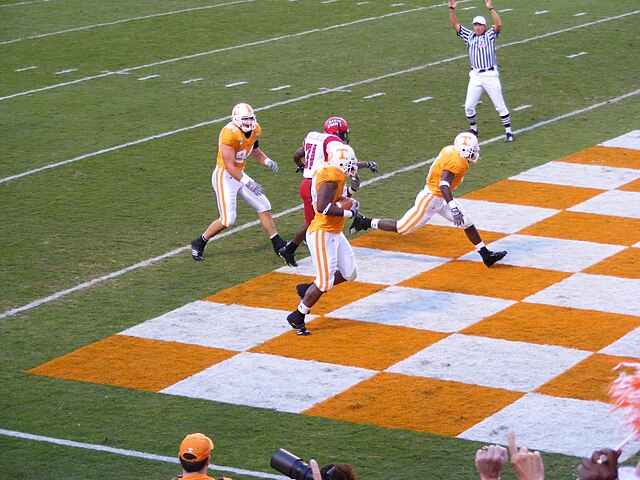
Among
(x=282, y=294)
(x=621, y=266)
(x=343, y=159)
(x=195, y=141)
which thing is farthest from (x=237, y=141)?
(x=195, y=141)

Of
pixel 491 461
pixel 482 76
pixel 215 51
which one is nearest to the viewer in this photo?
pixel 491 461

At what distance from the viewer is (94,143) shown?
16.9 meters

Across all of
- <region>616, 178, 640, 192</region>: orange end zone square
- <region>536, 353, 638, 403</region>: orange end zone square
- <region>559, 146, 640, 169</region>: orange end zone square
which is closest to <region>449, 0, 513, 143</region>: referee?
<region>559, 146, 640, 169</region>: orange end zone square

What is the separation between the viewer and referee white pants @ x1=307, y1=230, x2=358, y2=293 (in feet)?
34.2

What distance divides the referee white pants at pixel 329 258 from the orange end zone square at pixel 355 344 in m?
0.39

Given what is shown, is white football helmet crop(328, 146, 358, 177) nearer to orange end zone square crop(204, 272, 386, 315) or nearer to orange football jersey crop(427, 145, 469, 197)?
orange end zone square crop(204, 272, 386, 315)

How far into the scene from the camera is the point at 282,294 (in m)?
11.5

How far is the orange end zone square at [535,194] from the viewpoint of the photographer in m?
14.1

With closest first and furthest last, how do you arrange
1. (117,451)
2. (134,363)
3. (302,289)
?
(117,451) < (134,363) < (302,289)

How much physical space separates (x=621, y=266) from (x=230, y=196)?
149 inches

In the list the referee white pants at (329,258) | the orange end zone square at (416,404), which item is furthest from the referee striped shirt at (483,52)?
the orange end zone square at (416,404)

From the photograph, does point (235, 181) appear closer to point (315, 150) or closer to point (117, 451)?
point (315, 150)

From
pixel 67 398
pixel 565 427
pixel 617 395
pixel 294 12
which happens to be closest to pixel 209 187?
pixel 67 398

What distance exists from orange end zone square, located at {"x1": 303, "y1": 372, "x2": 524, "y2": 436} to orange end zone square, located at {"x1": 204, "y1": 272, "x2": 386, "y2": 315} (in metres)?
1.87
